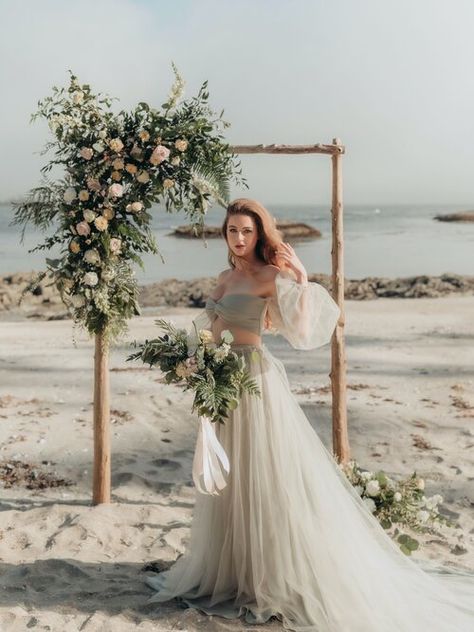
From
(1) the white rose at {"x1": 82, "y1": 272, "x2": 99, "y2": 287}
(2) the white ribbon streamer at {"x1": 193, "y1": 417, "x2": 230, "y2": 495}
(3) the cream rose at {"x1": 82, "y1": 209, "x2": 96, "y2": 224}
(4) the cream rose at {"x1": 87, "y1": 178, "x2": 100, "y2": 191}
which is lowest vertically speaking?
(2) the white ribbon streamer at {"x1": 193, "y1": 417, "x2": 230, "y2": 495}

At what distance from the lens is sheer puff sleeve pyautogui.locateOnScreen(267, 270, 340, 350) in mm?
3848

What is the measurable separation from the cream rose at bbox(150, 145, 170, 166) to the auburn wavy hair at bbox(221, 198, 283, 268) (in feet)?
3.08

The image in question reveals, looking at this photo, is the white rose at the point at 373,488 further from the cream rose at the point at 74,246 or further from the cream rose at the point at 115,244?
the cream rose at the point at 74,246

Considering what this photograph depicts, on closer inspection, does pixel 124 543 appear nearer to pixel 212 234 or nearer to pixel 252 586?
pixel 252 586

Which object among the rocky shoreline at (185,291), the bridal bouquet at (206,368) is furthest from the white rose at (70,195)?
the rocky shoreline at (185,291)

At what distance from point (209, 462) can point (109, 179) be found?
79.9 inches

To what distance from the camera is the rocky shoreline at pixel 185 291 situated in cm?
1655

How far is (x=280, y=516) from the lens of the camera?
3.90m

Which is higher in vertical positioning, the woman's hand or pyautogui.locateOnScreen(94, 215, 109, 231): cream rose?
pyautogui.locateOnScreen(94, 215, 109, 231): cream rose

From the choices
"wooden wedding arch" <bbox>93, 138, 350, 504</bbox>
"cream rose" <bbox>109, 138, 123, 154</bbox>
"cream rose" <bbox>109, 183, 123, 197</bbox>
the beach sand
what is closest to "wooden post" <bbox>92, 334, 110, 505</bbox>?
"wooden wedding arch" <bbox>93, 138, 350, 504</bbox>

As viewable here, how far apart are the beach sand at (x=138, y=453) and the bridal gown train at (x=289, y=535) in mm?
198

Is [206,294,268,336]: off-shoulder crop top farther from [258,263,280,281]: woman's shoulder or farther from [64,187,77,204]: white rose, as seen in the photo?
[64,187,77,204]: white rose

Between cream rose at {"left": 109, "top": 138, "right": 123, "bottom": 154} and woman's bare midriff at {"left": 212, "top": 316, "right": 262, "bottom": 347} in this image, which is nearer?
woman's bare midriff at {"left": 212, "top": 316, "right": 262, "bottom": 347}

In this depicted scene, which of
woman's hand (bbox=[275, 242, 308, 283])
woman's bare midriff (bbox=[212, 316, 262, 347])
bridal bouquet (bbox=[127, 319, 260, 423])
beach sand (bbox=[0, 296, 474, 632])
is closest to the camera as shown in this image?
bridal bouquet (bbox=[127, 319, 260, 423])
